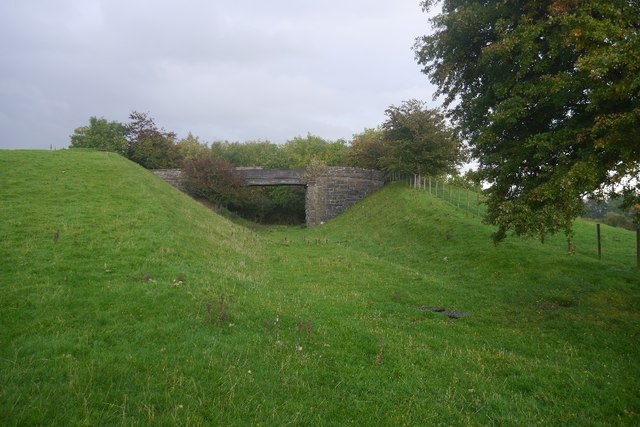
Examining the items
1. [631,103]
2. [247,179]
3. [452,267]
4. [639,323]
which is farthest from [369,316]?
[247,179]

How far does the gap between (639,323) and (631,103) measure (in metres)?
6.29

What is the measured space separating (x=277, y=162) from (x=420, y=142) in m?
37.5

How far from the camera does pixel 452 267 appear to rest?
20359 mm

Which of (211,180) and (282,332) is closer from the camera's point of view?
(282,332)

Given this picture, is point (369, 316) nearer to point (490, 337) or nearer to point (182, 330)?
point (490, 337)

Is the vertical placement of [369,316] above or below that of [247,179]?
below

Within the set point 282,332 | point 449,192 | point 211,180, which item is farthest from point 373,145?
point 282,332

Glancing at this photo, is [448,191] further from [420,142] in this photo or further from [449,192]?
[420,142]

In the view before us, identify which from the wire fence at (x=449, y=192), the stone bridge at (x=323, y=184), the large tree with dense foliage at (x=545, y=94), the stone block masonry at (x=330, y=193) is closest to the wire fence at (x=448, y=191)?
the wire fence at (x=449, y=192)

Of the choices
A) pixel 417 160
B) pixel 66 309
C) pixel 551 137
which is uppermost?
pixel 417 160

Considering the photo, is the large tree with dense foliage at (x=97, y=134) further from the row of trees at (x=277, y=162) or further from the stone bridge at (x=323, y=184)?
the stone bridge at (x=323, y=184)

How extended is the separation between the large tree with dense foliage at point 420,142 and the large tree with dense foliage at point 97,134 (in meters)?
35.1

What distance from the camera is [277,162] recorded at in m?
75.0

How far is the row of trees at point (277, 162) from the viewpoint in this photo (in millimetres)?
42500
